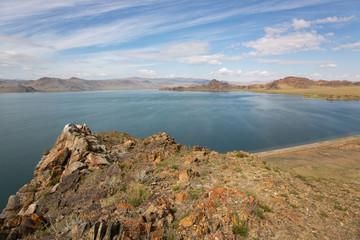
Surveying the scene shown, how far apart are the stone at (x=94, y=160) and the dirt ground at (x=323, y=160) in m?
11.0

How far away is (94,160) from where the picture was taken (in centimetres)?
992

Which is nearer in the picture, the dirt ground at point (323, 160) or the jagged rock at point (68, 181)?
the jagged rock at point (68, 181)

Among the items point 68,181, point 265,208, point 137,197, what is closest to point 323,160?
point 265,208

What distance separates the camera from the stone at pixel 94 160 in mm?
9816

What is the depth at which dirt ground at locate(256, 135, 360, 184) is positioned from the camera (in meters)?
15.8

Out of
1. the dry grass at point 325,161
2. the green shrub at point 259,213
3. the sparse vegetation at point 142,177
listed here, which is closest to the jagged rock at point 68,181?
the sparse vegetation at point 142,177

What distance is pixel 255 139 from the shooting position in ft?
104

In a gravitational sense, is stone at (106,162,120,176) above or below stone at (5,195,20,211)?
above

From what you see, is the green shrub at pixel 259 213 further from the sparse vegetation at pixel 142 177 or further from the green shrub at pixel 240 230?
the sparse vegetation at pixel 142 177

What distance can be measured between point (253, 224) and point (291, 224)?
1150 millimetres

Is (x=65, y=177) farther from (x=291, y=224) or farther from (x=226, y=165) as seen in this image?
(x=291, y=224)

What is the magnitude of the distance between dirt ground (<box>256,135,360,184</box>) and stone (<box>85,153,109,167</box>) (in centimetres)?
1100

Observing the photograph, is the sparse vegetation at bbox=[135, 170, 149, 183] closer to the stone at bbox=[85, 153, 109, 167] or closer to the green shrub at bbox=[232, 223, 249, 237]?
the stone at bbox=[85, 153, 109, 167]

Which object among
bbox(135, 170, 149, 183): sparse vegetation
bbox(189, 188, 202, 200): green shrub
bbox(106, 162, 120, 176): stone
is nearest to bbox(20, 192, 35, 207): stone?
bbox(106, 162, 120, 176): stone
